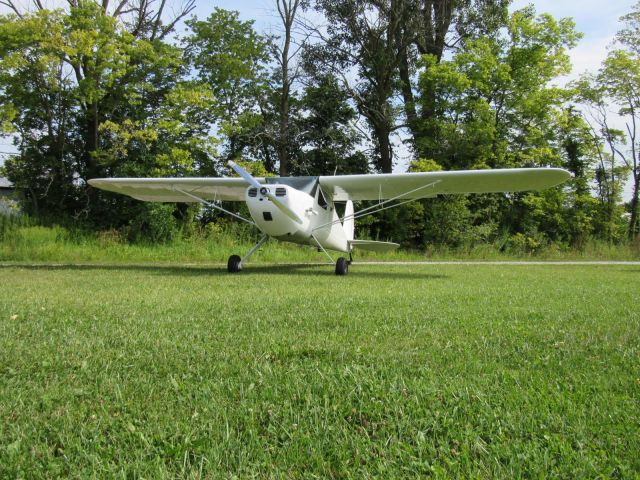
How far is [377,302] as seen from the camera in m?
5.62

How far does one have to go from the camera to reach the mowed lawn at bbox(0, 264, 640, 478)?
5.65 ft

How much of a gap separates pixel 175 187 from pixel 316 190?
415 centimetres

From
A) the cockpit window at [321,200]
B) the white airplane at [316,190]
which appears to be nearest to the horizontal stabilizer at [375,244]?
the white airplane at [316,190]

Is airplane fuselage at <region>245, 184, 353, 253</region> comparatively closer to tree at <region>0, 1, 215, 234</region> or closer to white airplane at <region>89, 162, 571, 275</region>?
white airplane at <region>89, 162, 571, 275</region>

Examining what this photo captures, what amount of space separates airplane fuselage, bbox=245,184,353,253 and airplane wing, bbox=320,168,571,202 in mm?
722

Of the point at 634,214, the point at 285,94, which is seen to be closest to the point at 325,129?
→ the point at 285,94

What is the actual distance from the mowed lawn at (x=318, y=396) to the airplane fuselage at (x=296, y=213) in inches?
234

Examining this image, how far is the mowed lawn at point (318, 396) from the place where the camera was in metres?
1.72

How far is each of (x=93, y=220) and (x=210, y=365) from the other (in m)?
20.8

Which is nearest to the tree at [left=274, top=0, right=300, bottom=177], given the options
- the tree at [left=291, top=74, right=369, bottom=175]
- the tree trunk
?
the tree at [left=291, top=74, right=369, bottom=175]

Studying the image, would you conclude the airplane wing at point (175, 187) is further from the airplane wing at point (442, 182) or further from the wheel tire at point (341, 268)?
the wheel tire at point (341, 268)

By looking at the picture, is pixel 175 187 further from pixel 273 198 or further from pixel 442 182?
pixel 442 182

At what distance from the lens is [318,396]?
91.0 inches

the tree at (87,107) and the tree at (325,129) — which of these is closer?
the tree at (87,107)
